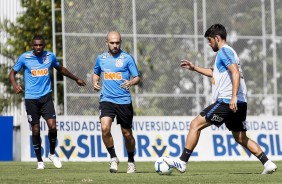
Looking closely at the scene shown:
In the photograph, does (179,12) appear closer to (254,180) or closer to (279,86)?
(279,86)

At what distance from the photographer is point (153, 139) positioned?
23.6 meters

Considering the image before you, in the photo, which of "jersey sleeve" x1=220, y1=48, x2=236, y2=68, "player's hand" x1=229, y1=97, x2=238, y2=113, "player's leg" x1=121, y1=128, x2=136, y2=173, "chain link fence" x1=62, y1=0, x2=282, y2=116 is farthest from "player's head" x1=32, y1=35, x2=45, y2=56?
"chain link fence" x1=62, y1=0, x2=282, y2=116

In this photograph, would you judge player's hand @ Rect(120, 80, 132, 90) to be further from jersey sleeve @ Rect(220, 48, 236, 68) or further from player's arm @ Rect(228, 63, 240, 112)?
player's arm @ Rect(228, 63, 240, 112)

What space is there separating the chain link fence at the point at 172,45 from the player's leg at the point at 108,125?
26.8ft

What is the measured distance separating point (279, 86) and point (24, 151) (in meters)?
6.60

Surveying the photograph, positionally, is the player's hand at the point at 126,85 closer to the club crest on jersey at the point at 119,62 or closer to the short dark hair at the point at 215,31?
the club crest on jersey at the point at 119,62

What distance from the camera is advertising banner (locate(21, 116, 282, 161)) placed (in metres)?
22.8

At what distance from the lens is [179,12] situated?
2509 cm

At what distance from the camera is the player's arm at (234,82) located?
13477 millimetres

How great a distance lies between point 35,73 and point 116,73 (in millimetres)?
2362

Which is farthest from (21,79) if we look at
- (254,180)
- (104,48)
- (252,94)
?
(254,180)

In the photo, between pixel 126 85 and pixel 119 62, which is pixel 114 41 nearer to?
pixel 119 62

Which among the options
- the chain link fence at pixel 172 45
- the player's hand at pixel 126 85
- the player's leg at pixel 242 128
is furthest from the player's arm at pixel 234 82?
the chain link fence at pixel 172 45

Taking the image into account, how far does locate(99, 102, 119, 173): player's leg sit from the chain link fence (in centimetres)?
817
